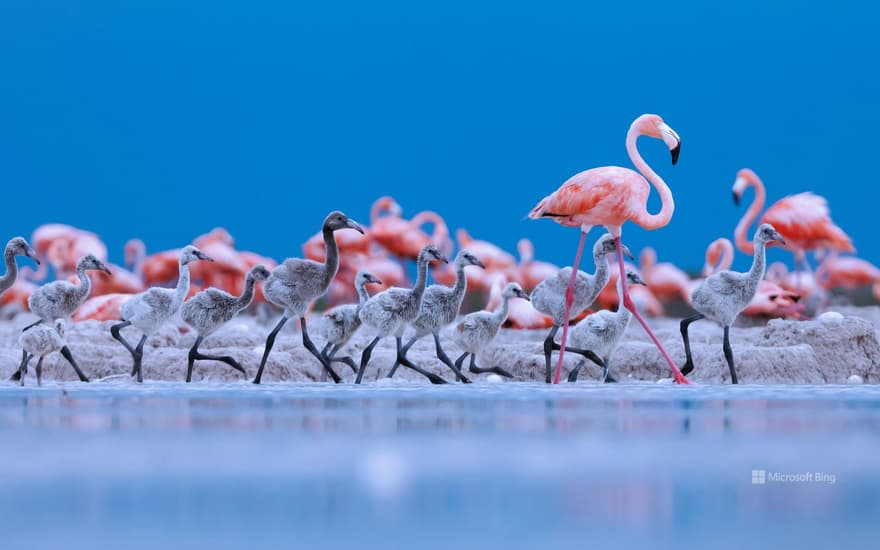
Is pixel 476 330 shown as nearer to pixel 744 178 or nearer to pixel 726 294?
pixel 726 294

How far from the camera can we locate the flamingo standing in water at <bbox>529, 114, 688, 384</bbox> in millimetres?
7828

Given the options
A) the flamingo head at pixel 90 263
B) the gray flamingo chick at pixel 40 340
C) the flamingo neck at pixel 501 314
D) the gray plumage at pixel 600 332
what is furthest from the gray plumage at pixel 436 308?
the flamingo head at pixel 90 263

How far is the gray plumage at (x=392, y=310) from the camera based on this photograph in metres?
7.42

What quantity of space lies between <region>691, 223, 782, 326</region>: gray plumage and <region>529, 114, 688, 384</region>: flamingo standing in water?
0.37 metres

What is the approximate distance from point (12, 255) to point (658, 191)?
442 cm

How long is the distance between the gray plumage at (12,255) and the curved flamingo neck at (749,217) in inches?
290

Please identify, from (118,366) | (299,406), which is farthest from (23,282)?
(299,406)

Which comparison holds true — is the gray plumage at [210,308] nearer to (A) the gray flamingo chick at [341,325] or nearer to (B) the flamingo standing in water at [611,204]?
(A) the gray flamingo chick at [341,325]

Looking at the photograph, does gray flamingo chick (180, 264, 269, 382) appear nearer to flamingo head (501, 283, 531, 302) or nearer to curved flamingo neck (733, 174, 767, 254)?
flamingo head (501, 283, 531, 302)

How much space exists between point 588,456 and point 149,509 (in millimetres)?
1195

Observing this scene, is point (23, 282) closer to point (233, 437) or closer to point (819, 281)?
point (819, 281)

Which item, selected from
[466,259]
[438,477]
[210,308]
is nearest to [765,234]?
[466,259]

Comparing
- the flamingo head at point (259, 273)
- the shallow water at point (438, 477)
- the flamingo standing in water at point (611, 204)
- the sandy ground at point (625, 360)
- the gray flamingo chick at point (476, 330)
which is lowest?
the shallow water at point (438, 477)

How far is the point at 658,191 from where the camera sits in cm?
826
